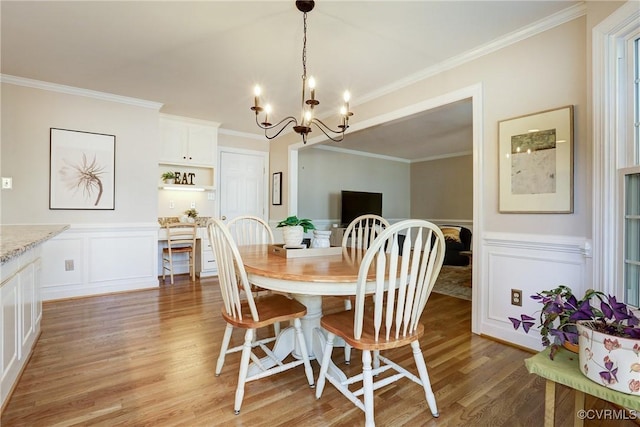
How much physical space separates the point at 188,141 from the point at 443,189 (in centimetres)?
571

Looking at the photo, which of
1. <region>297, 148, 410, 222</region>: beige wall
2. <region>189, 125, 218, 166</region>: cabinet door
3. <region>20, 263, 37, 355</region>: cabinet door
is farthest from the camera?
<region>297, 148, 410, 222</region>: beige wall

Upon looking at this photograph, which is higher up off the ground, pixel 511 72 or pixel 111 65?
pixel 111 65

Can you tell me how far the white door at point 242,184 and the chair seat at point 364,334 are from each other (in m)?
3.94

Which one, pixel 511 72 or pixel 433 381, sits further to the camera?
pixel 511 72

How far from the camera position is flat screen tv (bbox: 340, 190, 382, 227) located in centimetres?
655

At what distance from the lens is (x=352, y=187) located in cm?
698

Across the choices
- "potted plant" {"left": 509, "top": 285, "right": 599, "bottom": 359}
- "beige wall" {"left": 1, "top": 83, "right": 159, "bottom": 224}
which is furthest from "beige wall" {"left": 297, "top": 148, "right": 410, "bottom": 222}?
"potted plant" {"left": 509, "top": 285, "right": 599, "bottom": 359}

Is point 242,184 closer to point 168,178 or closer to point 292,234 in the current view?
point 168,178

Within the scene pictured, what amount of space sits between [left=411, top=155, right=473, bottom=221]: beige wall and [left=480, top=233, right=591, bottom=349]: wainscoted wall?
15.6 feet

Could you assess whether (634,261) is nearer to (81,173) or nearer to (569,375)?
(569,375)

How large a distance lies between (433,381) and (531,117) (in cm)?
194

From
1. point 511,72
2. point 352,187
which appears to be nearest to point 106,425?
point 511,72

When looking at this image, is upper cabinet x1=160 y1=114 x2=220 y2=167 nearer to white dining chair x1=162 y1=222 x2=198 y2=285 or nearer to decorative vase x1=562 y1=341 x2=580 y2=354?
white dining chair x1=162 y1=222 x2=198 y2=285

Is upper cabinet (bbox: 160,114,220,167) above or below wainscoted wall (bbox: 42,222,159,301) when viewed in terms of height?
above
